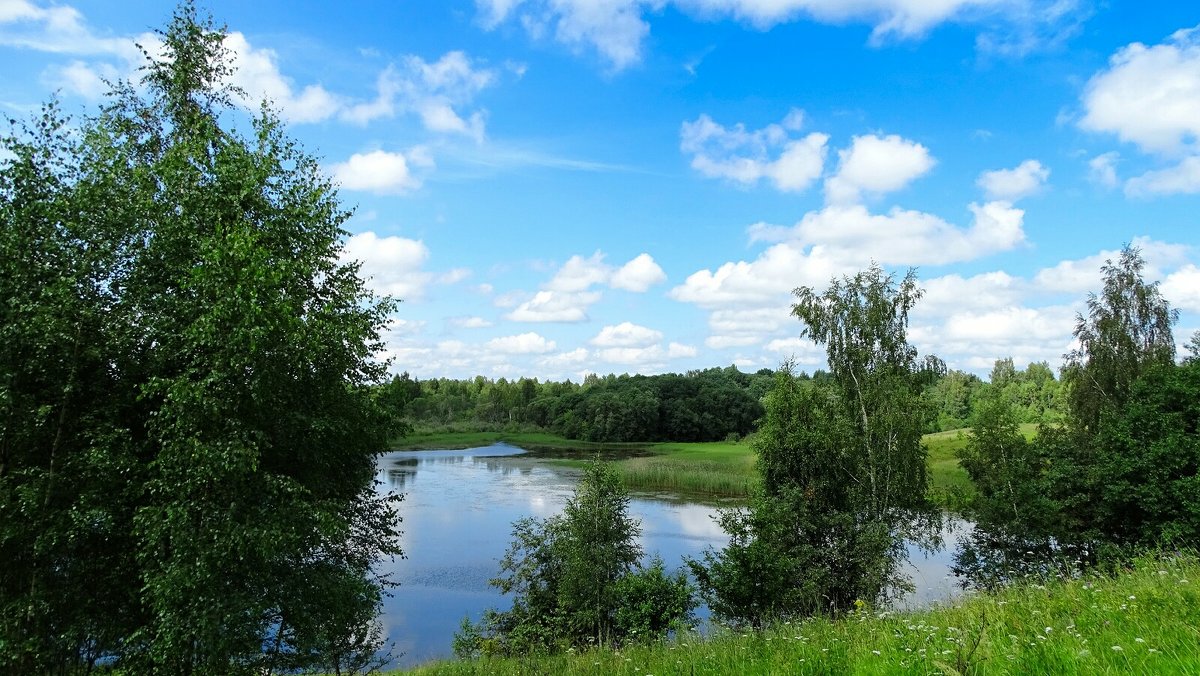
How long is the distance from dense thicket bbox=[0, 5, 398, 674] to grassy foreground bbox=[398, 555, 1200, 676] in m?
4.80

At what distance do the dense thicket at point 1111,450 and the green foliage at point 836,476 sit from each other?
373 cm

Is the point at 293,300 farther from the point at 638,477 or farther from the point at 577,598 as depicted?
the point at 638,477

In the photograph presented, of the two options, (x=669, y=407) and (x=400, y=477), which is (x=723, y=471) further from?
(x=669, y=407)

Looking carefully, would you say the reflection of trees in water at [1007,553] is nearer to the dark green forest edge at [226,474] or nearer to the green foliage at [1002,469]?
the green foliage at [1002,469]

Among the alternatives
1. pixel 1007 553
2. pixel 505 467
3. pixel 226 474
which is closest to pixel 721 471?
pixel 505 467

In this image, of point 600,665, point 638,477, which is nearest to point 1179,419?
point 600,665

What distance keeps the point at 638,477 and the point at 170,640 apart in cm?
4870

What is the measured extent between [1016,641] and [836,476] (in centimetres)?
1653

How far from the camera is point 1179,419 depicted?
18547 millimetres

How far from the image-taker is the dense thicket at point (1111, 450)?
60.1 ft

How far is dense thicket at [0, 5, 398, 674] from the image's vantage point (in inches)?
343

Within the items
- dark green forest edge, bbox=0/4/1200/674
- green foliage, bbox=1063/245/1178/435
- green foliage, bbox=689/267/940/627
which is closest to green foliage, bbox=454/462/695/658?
dark green forest edge, bbox=0/4/1200/674

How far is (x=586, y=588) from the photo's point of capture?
1809 cm

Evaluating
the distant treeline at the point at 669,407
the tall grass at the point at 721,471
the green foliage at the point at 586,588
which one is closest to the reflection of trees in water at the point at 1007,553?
the tall grass at the point at 721,471
